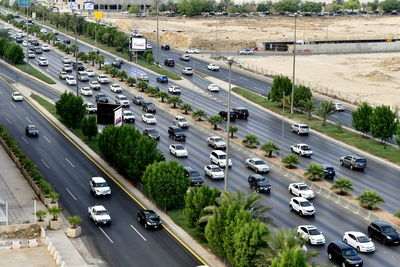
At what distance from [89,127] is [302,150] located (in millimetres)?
28662

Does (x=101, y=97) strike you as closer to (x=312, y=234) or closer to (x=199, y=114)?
(x=199, y=114)

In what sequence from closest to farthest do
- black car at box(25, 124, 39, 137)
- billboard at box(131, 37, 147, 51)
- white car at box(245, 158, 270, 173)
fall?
white car at box(245, 158, 270, 173)
black car at box(25, 124, 39, 137)
billboard at box(131, 37, 147, 51)

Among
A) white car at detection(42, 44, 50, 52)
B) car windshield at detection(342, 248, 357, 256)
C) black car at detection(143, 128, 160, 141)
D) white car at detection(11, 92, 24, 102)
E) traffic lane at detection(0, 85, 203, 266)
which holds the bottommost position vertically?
traffic lane at detection(0, 85, 203, 266)

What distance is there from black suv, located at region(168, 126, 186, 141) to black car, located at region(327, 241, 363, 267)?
140 ft

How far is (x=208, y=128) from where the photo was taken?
345 feet

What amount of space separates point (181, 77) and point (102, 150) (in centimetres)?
6627

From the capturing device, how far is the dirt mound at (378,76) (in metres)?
157

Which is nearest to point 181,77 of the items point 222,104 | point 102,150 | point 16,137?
point 222,104

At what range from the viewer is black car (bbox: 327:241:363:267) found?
187 feet

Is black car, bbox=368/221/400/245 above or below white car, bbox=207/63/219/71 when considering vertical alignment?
below

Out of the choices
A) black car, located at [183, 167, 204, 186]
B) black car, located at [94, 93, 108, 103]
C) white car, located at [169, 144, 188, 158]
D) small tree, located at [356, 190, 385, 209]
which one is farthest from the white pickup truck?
black car, located at [94, 93, 108, 103]

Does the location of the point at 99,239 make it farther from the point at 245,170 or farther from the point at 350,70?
the point at 350,70

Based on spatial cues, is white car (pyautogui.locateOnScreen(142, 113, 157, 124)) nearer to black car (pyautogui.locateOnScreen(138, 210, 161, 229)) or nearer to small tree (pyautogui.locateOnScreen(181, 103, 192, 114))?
small tree (pyautogui.locateOnScreen(181, 103, 192, 114))

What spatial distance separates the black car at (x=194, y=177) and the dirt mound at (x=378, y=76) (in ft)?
288
